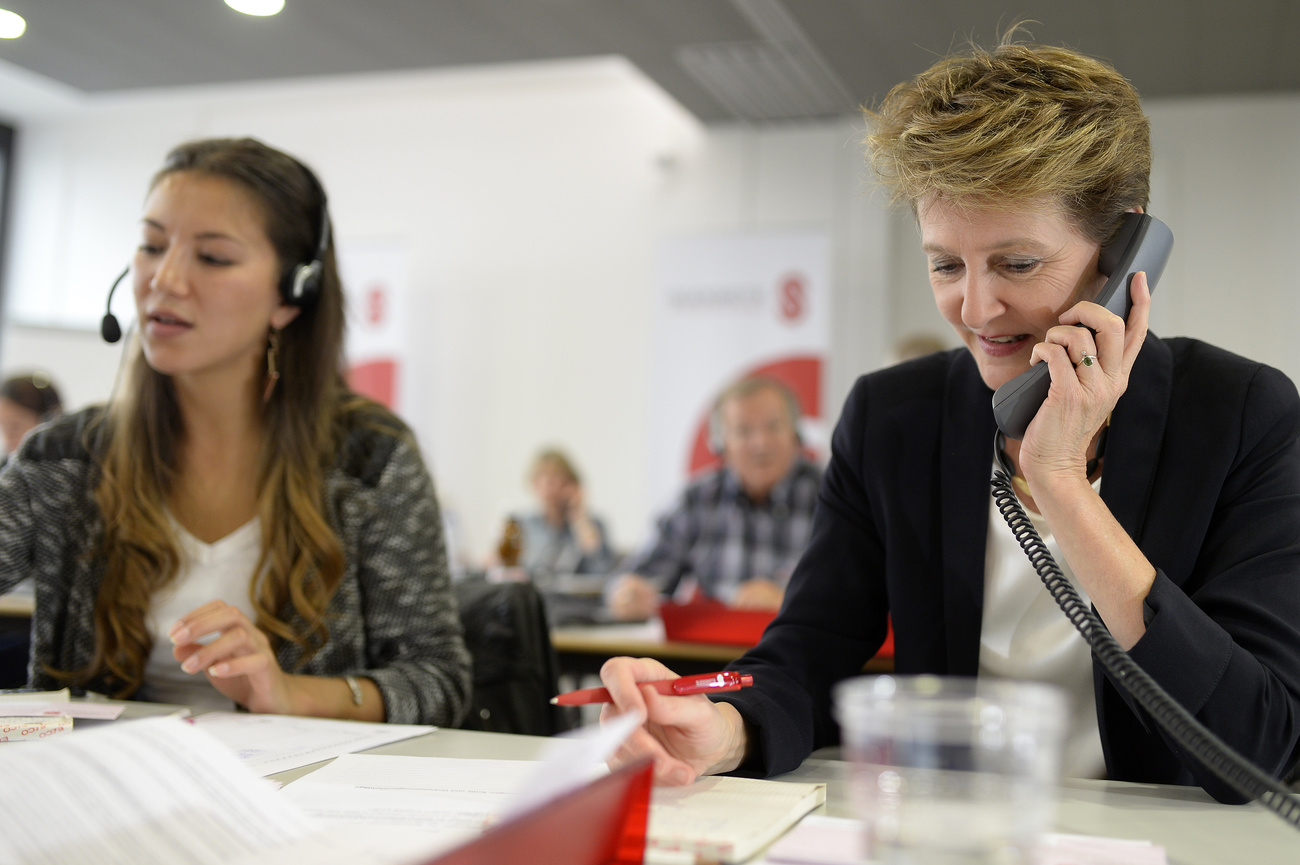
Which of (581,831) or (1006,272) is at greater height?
(1006,272)

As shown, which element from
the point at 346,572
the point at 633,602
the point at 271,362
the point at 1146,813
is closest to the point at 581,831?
the point at 1146,813

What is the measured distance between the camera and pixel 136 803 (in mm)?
631

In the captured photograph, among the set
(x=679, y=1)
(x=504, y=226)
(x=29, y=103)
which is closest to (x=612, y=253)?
(x=504, y=226)

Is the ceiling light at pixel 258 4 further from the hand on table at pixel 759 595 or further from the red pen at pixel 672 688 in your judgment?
the red pen at pixel 672 688

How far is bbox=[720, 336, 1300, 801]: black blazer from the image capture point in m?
0.93

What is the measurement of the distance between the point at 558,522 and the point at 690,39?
2581mm

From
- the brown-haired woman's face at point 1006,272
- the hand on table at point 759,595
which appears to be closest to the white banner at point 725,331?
the hand on table at point 759,595

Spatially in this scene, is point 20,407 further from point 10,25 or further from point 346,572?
point 346,572

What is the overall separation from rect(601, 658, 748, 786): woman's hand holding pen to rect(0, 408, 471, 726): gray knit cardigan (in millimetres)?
616

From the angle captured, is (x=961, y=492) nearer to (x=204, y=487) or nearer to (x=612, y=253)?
(x=204, y=487)

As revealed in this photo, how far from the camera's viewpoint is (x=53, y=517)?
4.93 feet

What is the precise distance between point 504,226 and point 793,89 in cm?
208

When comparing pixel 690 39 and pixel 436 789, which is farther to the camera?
pixel 690 39

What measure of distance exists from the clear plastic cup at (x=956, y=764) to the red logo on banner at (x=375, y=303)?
19.9ft
